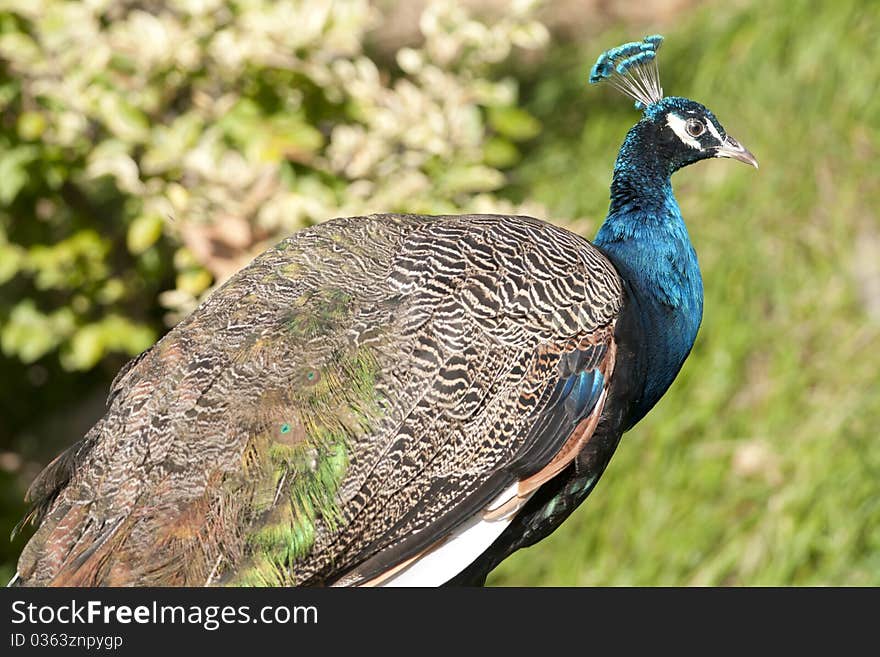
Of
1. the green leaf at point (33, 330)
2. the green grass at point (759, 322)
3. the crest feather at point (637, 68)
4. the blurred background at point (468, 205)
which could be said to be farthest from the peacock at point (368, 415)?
the green leaf at point (33, 330)

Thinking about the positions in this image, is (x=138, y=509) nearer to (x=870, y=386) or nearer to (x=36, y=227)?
(x=36, y=227)

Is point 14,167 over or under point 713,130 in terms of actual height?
under

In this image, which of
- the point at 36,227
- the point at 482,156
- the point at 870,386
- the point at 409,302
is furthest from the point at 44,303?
the point at 870,386

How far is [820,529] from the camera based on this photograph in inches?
141

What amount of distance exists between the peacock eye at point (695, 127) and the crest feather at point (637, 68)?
134 millimetres

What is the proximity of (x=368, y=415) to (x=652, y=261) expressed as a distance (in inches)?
31.2

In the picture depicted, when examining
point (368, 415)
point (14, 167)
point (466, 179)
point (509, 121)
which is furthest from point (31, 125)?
point (368, 415)

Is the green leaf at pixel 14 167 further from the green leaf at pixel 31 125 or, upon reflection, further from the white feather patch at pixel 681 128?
the white feather patch at pixel 681 128

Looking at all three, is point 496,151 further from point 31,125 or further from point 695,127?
point 31,125

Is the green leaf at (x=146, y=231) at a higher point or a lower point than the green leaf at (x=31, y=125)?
lower

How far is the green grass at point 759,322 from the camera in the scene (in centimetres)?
363

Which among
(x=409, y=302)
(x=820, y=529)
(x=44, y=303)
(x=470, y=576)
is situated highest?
(x=409, y=302)

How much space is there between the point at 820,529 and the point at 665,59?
2211 millimetres

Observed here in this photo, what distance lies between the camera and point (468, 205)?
3.41 m
